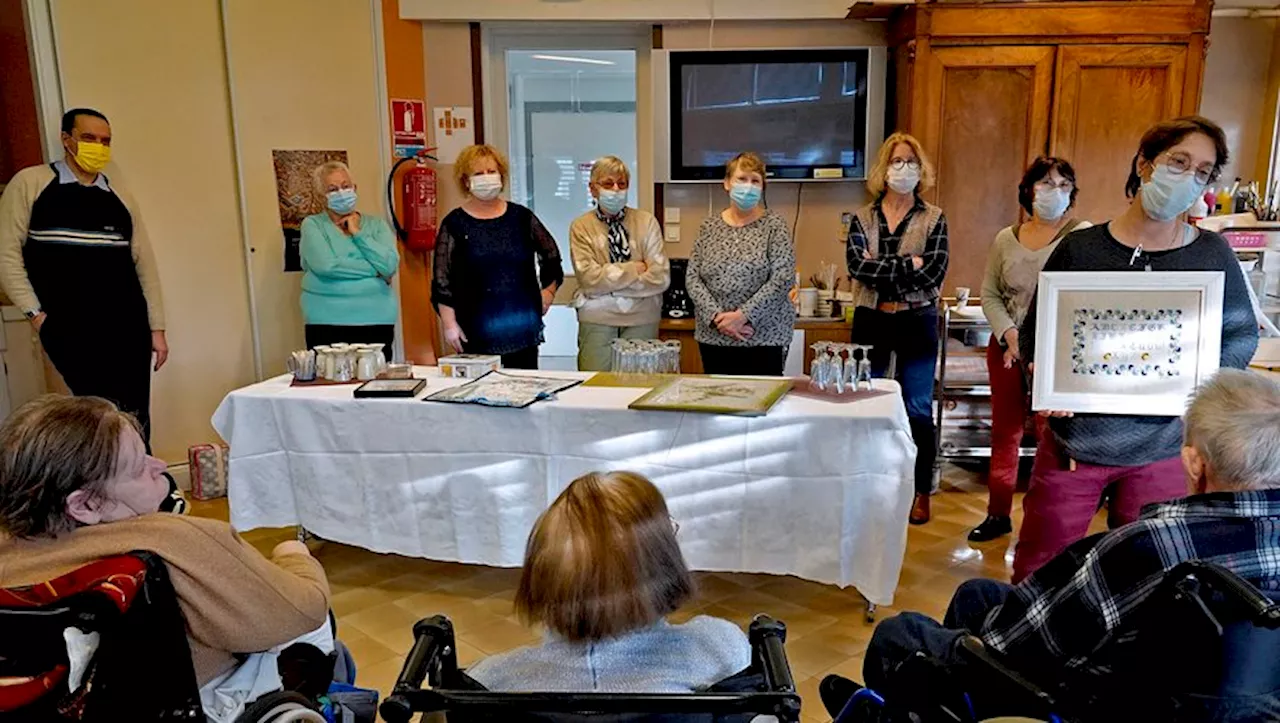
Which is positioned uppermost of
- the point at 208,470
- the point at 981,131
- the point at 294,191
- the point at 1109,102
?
the point at 1109,102

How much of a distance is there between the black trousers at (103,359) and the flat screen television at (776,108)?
2538 millimetres

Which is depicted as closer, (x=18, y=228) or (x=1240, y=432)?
(x=1240, y=432)

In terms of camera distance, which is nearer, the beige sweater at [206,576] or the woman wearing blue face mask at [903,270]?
the beige sweater at [206,576]

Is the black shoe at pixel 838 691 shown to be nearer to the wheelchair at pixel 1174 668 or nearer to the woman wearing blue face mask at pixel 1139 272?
the wheelchair at pixel 1174 668

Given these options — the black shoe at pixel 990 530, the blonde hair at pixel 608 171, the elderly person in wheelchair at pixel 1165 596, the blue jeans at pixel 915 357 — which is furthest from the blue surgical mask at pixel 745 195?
the elderly person in wheelchair at pixel 1165 596

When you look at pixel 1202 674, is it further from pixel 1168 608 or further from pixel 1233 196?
pixel 1233 196

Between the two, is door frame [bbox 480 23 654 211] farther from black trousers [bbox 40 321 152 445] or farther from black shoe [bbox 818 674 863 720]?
black shoe [bbox 818 674 863 720]

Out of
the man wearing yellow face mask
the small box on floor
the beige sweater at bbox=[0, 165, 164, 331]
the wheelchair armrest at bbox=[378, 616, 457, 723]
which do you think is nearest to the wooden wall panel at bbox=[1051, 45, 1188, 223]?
the small box on floor

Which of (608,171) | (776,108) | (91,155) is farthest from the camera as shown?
(776,108)

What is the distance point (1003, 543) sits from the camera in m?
3.16

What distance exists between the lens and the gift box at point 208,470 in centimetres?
380

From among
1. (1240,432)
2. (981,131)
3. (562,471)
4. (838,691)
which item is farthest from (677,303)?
(1240,432)

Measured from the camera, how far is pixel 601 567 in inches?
42.9

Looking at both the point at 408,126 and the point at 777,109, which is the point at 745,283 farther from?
the point at 408,126
